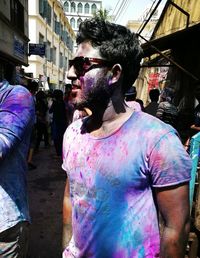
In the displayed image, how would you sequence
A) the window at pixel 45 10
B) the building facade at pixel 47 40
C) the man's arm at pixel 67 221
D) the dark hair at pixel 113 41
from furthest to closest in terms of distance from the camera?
the window at pixel 45 10 < the building facade at pixel 47 40 < the man's arm at pixel 67 221 < the dark hair at pixel 113 41

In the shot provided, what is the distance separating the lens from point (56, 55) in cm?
4403

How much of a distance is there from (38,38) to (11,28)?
17507 millimetres

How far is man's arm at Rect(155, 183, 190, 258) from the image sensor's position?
4.78 feet

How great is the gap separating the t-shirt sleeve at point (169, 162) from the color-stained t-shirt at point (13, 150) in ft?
2.83

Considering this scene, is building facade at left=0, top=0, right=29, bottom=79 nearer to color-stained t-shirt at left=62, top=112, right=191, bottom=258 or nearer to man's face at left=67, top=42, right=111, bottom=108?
man's face at left=67, top=42, right=111, bottom=108

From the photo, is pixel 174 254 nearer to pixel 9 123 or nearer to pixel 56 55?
pixel 9 123

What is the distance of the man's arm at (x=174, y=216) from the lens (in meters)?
1.46

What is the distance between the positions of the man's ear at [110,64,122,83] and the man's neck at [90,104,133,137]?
117 millimetres

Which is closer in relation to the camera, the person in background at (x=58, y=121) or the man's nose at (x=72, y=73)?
the man's nose at (x=72, y=73)

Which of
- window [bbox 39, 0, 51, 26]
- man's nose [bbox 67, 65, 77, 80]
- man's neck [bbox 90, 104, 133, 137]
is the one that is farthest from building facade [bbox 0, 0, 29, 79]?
window [bbox 39, 0, 51, 26]

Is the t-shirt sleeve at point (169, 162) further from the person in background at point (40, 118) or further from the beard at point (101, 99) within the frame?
the person in background at point (40, 118)

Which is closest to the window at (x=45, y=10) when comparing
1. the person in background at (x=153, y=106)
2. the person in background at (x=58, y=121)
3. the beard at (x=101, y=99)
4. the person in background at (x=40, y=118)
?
the person in background at (x=40, y=118)

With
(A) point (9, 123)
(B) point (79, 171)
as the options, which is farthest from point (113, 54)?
(A) point (9, 123)

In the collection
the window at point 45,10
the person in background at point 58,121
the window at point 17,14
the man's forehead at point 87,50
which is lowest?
the person in background at point 58,121
